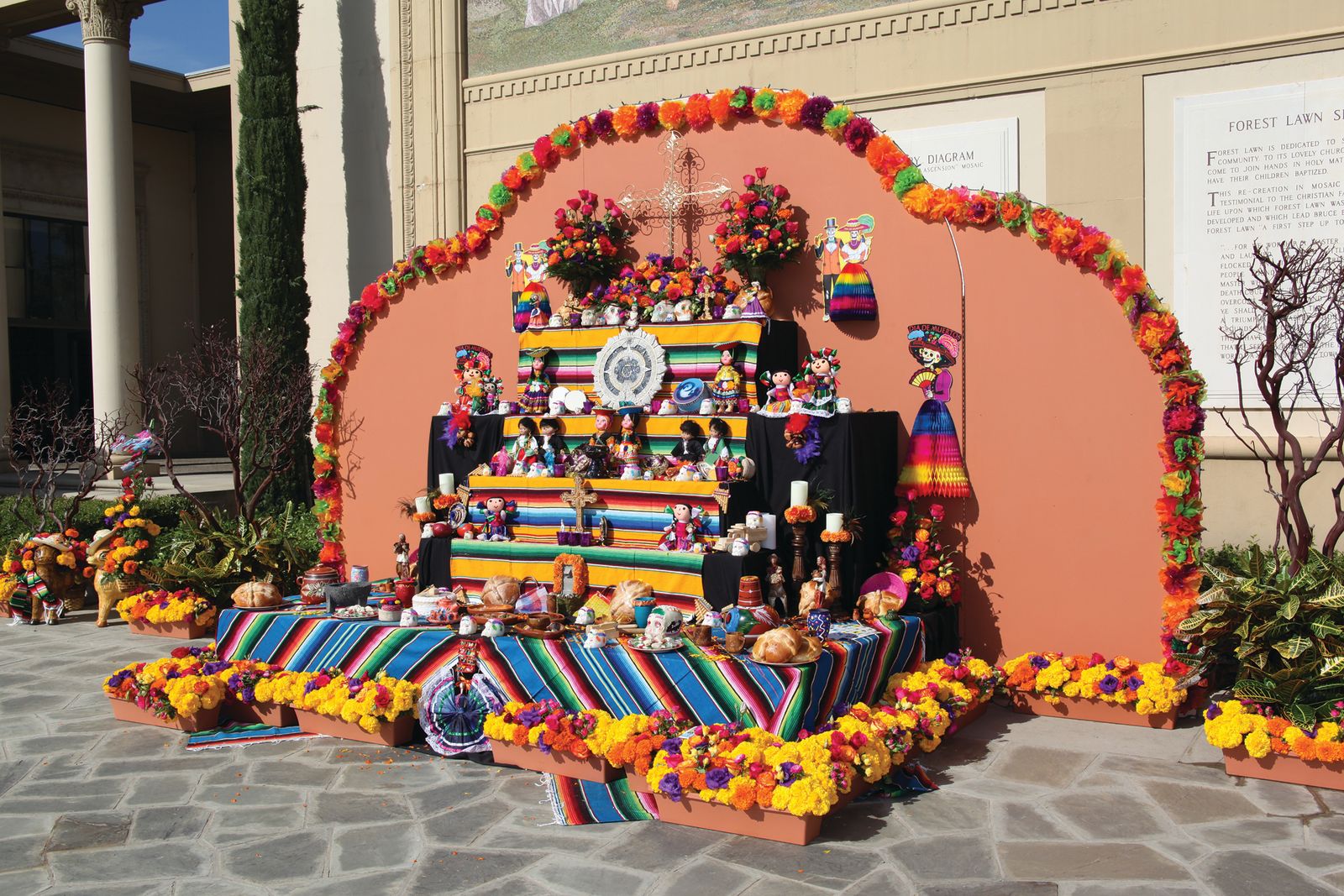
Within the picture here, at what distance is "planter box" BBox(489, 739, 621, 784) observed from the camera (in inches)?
257

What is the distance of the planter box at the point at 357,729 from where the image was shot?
23.9 feet

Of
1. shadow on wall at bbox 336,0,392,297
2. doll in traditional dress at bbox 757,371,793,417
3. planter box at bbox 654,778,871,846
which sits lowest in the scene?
planter box at bbox 654,778,871,846

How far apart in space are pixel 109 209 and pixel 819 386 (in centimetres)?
1344

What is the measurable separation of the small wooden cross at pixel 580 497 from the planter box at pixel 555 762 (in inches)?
79.4

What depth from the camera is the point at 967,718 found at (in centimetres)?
753

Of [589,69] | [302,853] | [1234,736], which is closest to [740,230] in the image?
[1234,736]

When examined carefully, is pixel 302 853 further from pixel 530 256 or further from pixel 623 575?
pixel 530 256

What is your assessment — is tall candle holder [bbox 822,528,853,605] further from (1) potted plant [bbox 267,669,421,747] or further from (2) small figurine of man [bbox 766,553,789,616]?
(1) potted plant [bbox 267,669,421,747]

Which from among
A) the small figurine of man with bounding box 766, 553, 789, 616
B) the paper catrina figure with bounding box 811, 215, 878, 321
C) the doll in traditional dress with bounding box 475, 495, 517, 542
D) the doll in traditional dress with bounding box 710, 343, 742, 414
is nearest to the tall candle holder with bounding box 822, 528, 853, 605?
the small figurine of man with bounding box 766, 553, 789, 616

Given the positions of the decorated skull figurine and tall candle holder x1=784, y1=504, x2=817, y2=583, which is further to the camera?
tall candle holder x1=784, y1=504, x2=817, y2=583

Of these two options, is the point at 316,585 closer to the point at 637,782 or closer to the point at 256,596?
the point at 256,596

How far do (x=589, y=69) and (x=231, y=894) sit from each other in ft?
40.8

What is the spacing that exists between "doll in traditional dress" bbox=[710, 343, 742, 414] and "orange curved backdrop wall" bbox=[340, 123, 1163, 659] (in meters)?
0.75

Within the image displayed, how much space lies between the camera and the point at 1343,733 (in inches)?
243
